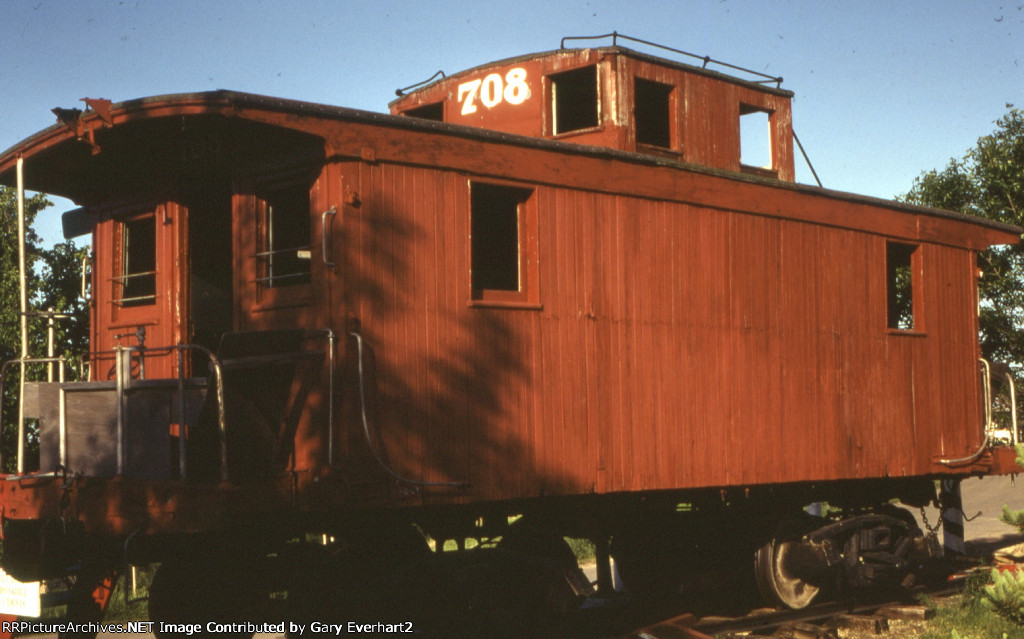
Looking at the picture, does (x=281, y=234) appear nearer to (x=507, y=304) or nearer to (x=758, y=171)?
(x=507, y=304)

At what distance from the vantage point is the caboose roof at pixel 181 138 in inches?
274

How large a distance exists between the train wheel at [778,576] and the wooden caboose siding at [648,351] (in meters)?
0.80

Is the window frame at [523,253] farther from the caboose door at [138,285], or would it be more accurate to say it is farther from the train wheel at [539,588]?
the caboose door at [138,285]

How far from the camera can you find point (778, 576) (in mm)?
10227

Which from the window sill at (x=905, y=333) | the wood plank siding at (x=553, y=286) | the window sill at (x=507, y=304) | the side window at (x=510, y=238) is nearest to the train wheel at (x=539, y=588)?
the wood plank siding at (x=553, y=286)

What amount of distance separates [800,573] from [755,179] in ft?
12.3

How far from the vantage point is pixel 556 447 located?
807 centimetres

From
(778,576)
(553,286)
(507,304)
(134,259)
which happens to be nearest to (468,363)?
(507,304)

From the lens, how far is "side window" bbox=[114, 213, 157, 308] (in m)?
8.93

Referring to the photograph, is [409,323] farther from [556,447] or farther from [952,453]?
[952,453]

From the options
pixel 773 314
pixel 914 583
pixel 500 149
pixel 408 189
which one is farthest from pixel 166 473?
pixel 914 583

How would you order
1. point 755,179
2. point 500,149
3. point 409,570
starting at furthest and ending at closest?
point 755,179, point 500,149, point 409,570

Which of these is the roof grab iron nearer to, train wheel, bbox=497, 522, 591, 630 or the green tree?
train wheel, bbox=497, 522, 591, 630

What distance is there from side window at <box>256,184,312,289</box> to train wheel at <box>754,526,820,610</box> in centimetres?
505
